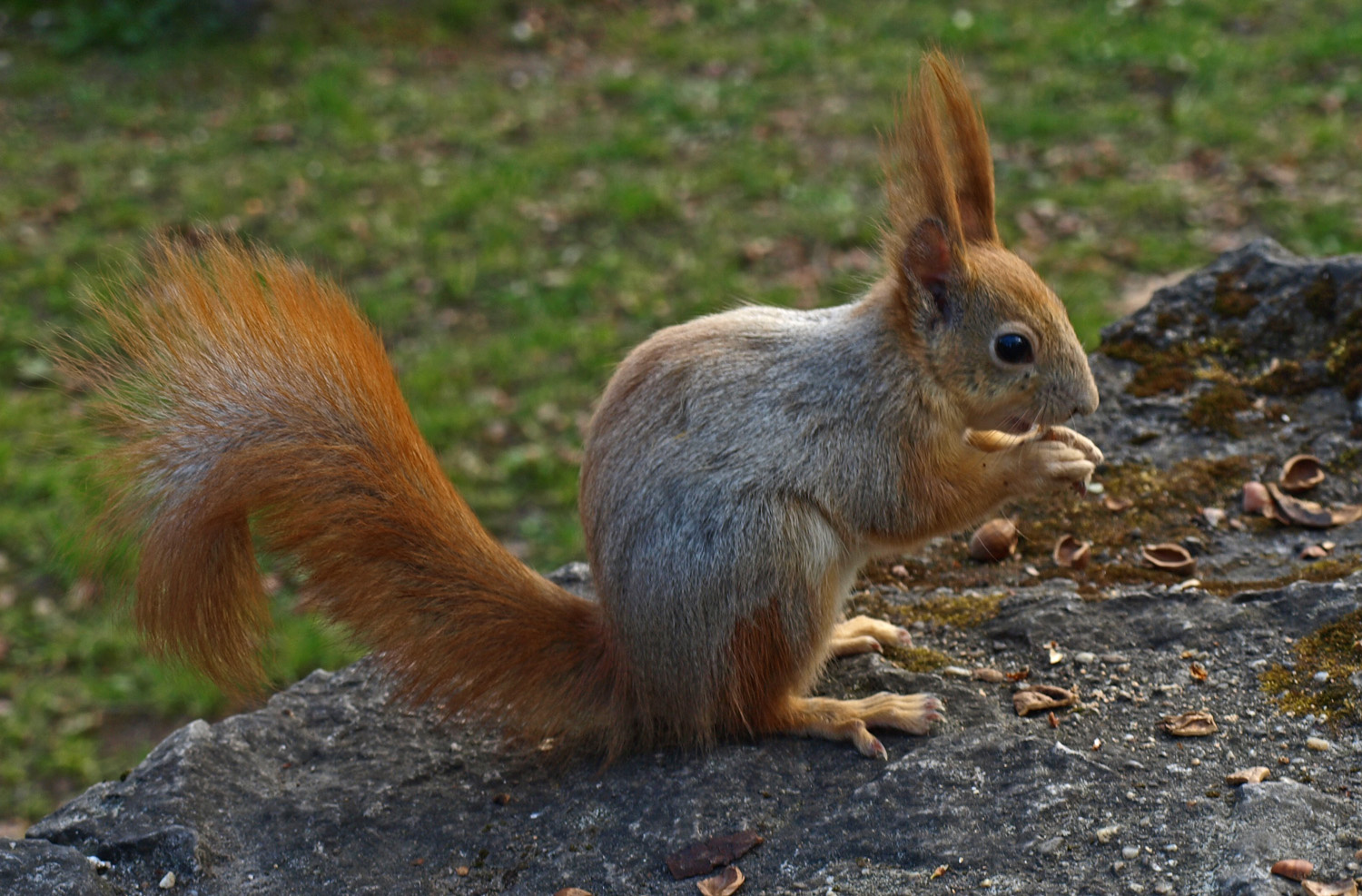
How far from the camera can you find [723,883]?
6.36ft

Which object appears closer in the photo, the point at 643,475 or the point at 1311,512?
the point at 643,475

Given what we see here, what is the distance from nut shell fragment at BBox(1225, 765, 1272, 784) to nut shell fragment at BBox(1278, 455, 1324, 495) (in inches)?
40.3

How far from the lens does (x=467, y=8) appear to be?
8414mm

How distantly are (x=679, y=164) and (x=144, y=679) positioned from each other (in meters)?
3.92

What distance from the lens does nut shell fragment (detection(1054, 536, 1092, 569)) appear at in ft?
9.02

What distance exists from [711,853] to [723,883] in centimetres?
7

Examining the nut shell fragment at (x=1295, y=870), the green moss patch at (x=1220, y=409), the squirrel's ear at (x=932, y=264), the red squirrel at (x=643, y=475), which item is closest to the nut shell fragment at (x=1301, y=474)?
the green moss patch at (x=1220, y=409)

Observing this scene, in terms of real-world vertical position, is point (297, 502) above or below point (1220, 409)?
above

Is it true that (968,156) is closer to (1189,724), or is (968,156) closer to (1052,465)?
(1052,465)

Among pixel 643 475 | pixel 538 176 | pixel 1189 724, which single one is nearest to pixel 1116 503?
pixel 1189 724

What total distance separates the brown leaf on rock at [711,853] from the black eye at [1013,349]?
0.97 m

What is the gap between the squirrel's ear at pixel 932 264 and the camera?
2299mm

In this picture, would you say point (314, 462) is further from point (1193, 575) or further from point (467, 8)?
point (467, 8)

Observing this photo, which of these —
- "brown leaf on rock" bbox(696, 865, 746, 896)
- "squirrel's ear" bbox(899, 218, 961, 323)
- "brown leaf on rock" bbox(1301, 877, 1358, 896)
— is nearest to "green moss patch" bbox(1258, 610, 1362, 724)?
"brown leaf on rock" bbox(1301, 877, 1358, 896)
